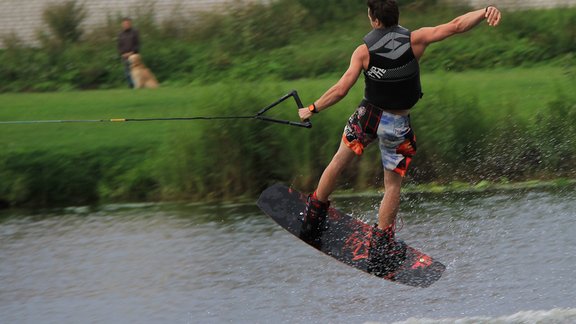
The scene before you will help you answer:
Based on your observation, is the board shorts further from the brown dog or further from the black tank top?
the brown dog

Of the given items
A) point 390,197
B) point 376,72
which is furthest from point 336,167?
point 376,72

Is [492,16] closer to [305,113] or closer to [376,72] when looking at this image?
[376,72]

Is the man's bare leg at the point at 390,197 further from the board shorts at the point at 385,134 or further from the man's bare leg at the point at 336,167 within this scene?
the man's bare leg at the point at 336,167

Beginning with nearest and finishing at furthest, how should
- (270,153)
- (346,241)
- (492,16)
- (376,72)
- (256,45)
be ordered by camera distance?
(492,16)
(376,72)
(346,241)
(270,153)
(256,45)

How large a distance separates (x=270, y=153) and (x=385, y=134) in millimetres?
5318

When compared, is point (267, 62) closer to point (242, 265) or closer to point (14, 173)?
point (14, 173)

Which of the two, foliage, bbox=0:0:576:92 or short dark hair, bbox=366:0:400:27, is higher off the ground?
short dark hair, bbox=366:0:400:27

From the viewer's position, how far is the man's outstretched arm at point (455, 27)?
28.7 ft

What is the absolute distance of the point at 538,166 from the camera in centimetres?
1437

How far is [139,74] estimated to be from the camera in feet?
68.2

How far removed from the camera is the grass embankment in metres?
14.4

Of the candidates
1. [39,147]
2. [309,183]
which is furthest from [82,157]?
[309,183]

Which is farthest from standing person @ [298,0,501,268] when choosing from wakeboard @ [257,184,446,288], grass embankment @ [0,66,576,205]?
grass embankment @ [0,66,576,205]

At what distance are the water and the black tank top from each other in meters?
1.48
